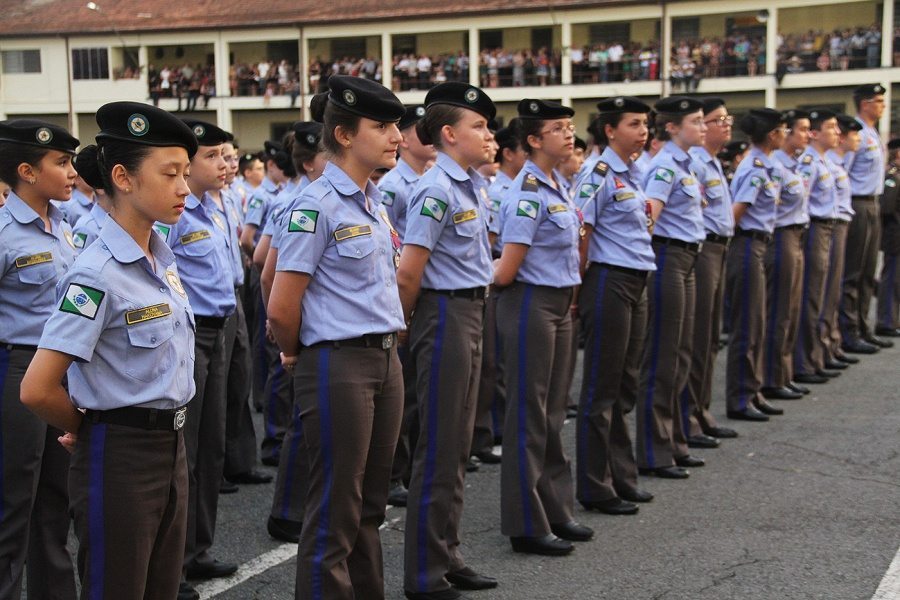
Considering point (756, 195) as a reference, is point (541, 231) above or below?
below

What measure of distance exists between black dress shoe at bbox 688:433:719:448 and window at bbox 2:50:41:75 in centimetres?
4270

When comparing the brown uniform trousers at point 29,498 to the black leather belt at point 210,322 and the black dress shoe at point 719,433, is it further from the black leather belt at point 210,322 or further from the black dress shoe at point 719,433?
the black dress shoe at point 719,433

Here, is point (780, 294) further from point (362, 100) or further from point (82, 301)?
point (82, 301)

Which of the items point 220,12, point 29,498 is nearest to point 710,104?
point 29,498

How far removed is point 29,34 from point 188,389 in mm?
44800

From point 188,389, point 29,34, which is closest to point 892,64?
point 29,34

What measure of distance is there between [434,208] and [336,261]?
0.85 meters

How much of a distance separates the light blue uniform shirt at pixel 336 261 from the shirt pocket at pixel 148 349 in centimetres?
77

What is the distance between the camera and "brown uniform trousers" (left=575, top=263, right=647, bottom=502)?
5.79 metres

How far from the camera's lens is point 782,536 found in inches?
208

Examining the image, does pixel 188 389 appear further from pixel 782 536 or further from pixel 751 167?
pixel 751 167

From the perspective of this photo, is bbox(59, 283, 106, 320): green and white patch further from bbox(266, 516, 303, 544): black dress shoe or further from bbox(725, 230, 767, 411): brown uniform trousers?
bbox(725, 230, 767, 411): brown uniform trousers

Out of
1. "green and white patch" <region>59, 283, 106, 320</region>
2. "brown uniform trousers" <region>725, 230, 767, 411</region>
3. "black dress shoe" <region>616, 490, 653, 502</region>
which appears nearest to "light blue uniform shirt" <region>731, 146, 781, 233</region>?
"brown uniform trousers" <region>725, 230, 767, 411</region>

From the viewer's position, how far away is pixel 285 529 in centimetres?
545
